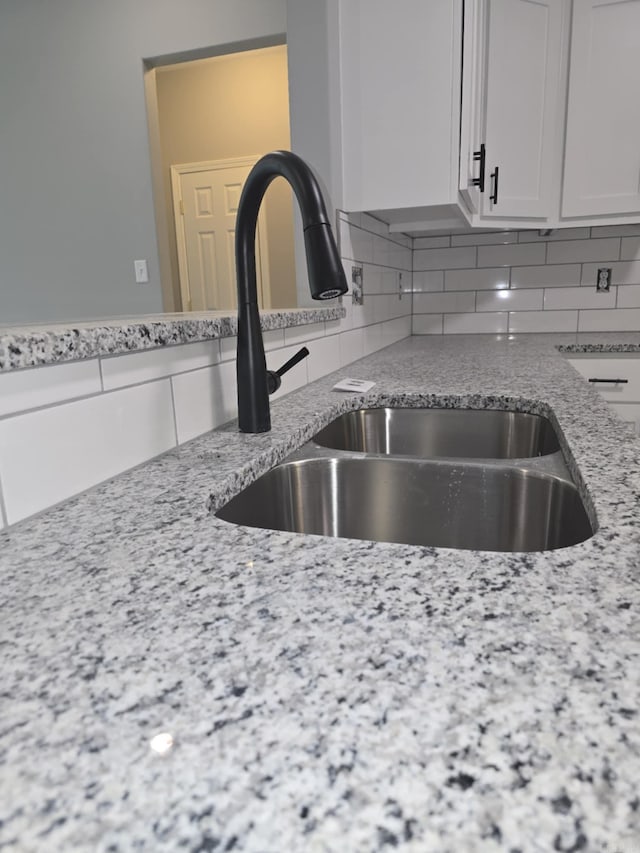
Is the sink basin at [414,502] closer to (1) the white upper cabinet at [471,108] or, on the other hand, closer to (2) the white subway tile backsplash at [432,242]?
(1) the white upper cabinet at [471,108]

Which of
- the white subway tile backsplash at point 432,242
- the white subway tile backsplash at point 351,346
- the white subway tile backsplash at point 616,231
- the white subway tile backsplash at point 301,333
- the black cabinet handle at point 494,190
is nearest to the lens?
the white subway tile backsplash at point 301,333

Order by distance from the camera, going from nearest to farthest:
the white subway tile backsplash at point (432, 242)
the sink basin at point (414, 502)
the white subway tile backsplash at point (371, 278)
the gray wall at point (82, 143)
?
the sink basin at point (414, 502) < the white subway tile backsplash at point (371, 278) < the white subway tile backsplash at point (432, 242) < the gray wall at point (82, 143)

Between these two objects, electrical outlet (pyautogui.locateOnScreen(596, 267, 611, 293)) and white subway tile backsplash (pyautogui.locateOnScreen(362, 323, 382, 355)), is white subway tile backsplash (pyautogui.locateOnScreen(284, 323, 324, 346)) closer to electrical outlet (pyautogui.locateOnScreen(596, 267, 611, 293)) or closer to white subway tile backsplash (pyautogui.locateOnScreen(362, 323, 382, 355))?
white subway tile backsplash (pyautogui.locateOnScreen(362, 323, 382, 355))

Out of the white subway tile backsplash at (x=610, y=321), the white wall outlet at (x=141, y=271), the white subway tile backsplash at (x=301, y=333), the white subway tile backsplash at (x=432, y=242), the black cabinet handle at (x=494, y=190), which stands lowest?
the white subway tile backsplash at (x=610, y=321)

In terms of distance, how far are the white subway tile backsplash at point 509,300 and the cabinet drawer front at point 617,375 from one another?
22.1 inches

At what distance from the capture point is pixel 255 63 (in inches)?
150

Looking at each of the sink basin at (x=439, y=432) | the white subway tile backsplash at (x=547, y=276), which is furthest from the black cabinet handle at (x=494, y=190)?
the sink basin at (x=439, y=432)

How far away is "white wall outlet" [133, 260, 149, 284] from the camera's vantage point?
292 cm

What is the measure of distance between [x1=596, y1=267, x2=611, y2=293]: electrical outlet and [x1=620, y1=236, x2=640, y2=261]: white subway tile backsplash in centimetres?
8

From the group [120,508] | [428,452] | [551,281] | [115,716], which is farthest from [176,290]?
[115,716]

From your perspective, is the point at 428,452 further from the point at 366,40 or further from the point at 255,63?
the point at 255,63

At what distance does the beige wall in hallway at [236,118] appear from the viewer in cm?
382

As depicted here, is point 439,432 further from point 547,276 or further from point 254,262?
point 547,276

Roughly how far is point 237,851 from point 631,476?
0.55 m
